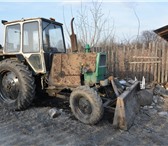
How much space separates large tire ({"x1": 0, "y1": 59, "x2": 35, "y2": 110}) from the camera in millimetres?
5641

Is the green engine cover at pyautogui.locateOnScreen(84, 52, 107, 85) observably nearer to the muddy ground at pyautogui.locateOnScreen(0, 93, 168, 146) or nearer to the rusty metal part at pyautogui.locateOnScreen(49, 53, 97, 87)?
the rusty metal part at pyautogui.locateOnScreen(49, 53, 97, 87)

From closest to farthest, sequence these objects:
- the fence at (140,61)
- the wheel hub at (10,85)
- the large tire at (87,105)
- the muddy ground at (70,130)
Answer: the muddy ground at (70,130) → the large tire at (87,105) → the wheel hub at (10,85) → the fence at (140,61)

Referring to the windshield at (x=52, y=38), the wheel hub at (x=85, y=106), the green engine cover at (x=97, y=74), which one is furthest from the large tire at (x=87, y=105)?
the windshield at (x=52, y=38)

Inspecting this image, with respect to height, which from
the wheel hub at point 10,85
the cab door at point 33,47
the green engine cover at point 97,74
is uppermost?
the cab door at point 33,47

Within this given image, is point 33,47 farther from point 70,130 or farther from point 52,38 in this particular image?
point 70,130

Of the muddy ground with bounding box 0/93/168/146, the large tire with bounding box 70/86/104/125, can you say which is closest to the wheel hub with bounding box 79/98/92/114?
the large tire with bounding box 70/86/104/125

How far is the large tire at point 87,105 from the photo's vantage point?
186 inches

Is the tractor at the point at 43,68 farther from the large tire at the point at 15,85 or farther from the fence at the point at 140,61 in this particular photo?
the fence at the point at 140,61

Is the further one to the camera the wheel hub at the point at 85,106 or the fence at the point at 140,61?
the fence at the point at 140,61

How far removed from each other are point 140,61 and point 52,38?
16.0ft

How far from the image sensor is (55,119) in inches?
206

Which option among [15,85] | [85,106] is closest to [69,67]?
[85,106]

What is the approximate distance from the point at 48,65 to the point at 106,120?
2.07m

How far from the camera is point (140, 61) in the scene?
973cm
